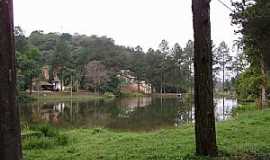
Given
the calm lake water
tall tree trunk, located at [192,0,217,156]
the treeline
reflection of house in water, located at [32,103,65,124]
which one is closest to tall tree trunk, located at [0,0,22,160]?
tall tree trunk, located at [192,0,217,156]

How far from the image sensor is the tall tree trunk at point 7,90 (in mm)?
5184

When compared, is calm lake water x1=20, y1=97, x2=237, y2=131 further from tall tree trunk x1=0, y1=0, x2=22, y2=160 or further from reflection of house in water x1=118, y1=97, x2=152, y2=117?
tall tree trunk x1=0, y1=0, x2=22, y2=160

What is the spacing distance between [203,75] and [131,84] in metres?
82.6

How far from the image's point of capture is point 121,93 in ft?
271

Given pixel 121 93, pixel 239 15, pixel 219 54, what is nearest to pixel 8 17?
pixel 239 15

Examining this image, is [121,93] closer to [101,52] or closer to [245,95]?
[101,52]

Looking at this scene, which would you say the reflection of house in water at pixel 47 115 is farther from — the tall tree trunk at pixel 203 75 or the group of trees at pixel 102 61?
the tall tree trunk at pixel 203 75

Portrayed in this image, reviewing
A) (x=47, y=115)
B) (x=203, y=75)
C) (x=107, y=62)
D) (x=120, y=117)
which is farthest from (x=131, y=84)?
(x=203, y=75)

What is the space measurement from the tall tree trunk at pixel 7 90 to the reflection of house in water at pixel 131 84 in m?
74.9

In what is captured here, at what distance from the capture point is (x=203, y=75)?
751 cm

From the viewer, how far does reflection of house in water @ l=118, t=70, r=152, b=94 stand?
83.8m

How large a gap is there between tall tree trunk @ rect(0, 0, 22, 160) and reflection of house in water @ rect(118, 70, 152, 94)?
74917 mm

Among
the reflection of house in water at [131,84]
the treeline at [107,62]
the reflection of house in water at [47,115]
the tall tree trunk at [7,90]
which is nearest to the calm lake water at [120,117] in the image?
the reflection of house in water at [47,115]

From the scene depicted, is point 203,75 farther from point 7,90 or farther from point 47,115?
point 47,115
